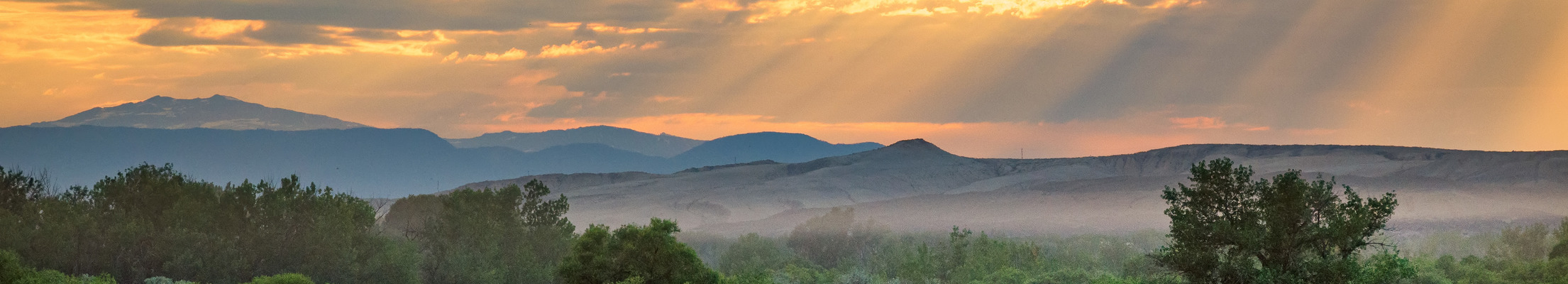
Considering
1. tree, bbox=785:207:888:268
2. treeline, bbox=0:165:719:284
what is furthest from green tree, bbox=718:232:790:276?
treeline, bbox=0:165:719:284

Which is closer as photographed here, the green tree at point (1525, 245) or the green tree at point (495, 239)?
the green tree at point (495, 239)

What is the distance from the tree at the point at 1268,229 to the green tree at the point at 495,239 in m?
47.7

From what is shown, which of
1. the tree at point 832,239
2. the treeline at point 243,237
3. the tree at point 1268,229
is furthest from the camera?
the tree at point 832,239

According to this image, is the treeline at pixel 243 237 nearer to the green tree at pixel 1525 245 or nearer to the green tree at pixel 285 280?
the green tree at pixel 285 280

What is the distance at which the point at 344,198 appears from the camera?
8706cm

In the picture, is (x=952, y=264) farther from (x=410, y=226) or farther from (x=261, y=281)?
(x=261, y=281)

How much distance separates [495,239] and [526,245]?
219 cm

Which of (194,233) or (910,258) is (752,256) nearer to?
(910,258)

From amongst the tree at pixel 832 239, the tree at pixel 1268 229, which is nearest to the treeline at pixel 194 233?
the tree at pixel 1268 229

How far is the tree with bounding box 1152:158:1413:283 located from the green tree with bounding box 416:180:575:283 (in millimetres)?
47725

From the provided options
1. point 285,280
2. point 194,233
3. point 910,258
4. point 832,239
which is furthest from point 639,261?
point 832,239

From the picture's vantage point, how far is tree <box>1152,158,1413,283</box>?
37.4 meters

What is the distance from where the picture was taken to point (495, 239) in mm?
85688

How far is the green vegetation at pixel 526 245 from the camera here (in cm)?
3850
